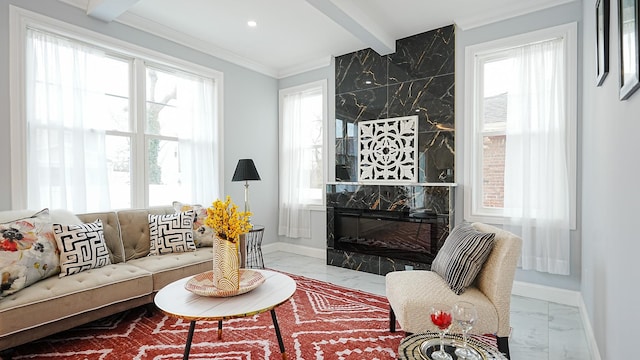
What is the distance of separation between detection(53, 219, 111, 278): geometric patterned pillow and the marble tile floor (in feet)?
7.05

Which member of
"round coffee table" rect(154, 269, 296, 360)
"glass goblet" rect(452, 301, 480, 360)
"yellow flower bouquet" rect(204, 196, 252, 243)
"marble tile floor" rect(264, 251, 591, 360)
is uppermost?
"yellow flower bouquet" rect(204, 196, 252, 243)

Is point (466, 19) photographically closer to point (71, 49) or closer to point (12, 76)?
point (71, 49)

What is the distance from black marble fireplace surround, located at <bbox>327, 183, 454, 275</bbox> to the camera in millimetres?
3783

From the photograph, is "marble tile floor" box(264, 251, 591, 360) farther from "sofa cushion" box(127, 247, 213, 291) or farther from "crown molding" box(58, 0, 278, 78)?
"crown molding" box(58, 0, 278, 78)

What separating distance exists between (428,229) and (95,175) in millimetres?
3517

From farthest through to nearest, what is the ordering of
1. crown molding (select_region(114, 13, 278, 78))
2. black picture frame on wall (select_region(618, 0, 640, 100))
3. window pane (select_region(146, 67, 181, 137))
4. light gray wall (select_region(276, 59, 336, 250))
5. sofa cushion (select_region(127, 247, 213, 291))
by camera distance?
light gray wall (select_region(276, 59, 336, 250)) → window pane (select_region(146, 67, 181, 137)) → crown molding (select_region(114, 13, 278, 78)) → sofa cushion (select_region(127, 247, 213, 291)) → black picture frame on wall (select_region(618, 0, 640, 100))

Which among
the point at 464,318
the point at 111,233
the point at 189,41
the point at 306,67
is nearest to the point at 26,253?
the point at 111,233

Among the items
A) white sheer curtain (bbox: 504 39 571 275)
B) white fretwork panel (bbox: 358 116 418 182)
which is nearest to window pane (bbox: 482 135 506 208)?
white sheer curtain (bbox: 504 39 571 275)

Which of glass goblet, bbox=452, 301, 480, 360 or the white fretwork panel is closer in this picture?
glass goblet, bbox=452, 301, 480, 360

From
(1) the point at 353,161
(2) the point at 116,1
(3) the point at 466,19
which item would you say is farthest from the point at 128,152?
(3) the point at 466,19

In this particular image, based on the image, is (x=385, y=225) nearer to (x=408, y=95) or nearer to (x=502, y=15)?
(x=408, y=95)

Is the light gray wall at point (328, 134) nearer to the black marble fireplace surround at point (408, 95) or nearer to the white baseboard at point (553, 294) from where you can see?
the black marble fireplace surround at point (408, 95)

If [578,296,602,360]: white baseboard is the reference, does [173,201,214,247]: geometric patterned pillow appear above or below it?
above

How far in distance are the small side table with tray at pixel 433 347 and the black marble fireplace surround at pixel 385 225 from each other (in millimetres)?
2288
